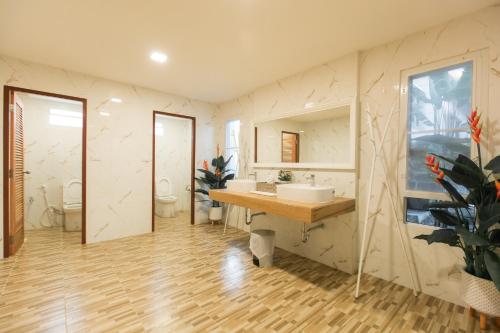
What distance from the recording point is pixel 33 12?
1849 mm

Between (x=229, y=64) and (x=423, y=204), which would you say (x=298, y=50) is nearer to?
(x=229, y=64)

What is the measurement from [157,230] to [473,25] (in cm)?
441

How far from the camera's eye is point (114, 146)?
3.39 m

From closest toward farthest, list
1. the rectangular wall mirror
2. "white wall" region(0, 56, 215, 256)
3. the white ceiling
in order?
1. the white ceiling
2. the rectangular wall mirror
3. "white wall" region(0, 56, 215, 256)

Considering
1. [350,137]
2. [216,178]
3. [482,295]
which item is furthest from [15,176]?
[482,295]

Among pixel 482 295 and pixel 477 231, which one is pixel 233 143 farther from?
pixel 482 295

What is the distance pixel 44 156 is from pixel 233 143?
3179 mm

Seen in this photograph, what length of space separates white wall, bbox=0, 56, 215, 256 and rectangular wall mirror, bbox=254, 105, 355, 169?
1.79 metres

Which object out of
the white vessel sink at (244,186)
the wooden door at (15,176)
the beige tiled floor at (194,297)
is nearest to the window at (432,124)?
the beige tiled floor at (194,297)

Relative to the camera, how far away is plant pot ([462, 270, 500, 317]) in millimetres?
1505

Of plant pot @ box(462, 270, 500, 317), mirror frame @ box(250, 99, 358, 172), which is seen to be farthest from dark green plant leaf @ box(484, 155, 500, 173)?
mirror frame @ box(250, 99, 358, 172)

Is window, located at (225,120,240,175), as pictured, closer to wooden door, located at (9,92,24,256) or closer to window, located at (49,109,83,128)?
window, located at (49,109,83,128)

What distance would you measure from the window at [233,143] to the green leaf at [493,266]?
3172mm

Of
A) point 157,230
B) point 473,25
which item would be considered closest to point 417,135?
point 473,25
